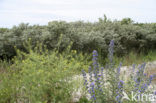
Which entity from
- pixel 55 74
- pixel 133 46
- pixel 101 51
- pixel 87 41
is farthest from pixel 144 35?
pixel 55 74

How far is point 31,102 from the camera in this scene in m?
3.40

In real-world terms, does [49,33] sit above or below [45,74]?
above

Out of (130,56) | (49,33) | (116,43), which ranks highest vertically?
(49,33)

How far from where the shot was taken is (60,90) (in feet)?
11.8

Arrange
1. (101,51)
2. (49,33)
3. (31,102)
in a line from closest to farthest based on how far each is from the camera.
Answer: (31,102) → (49,33) → (101,51)

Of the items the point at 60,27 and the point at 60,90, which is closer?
the point at 60,90

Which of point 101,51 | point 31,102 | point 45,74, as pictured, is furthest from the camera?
point 101,51

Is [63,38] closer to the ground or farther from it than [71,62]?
farther from it

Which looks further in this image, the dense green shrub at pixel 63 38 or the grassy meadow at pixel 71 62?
the dense green shrub at pixel 63 38

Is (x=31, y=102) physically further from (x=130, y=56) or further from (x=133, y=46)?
(x=133, y=46)

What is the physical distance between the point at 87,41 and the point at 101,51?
851mm

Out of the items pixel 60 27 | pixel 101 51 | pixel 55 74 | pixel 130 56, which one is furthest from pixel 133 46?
pixel 55 74

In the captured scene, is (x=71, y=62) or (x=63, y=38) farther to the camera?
(x=63, y=38)

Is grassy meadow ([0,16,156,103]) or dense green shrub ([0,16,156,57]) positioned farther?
dense green shrub ([0,16,156,57])
